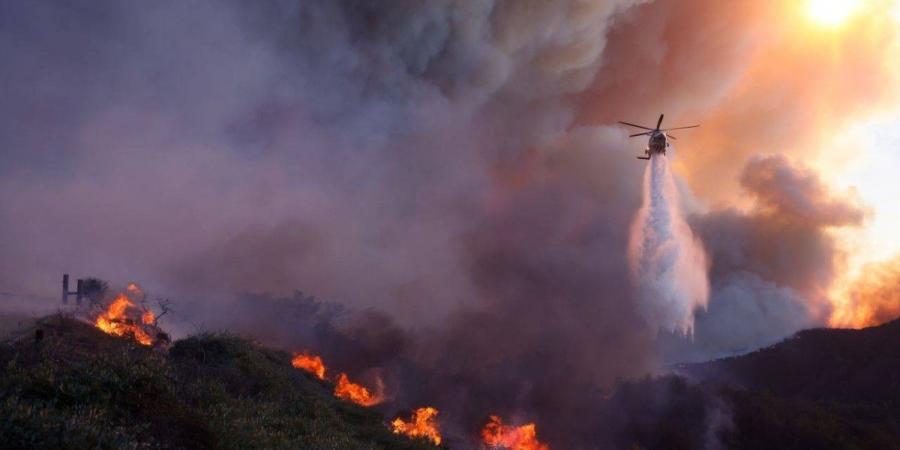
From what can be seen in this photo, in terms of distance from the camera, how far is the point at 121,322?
40.8 metres

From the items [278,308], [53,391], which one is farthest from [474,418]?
[53,391]

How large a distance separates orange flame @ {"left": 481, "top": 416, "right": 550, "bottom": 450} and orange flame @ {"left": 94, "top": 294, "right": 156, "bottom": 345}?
29328mm

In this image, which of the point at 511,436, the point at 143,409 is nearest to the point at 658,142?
the point at 511,436

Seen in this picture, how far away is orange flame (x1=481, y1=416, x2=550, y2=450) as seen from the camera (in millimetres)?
51812

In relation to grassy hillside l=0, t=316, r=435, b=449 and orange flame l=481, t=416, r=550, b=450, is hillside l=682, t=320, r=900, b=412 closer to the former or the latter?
orange flame l=481, t=416, r=550, b=450

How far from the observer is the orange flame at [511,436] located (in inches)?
2040

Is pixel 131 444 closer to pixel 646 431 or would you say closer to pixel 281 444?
pixel 281 444

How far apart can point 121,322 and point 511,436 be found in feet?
111

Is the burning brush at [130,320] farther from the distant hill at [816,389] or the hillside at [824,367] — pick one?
the hillside at [824,367]

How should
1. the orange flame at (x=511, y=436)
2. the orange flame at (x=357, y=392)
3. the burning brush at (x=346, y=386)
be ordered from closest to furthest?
the orange flame at (x=511, y=436) → the orange flame at (x=357, y=392) → the burning brush at (x=346, y=386)

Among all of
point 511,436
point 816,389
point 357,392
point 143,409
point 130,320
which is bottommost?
point 511,436

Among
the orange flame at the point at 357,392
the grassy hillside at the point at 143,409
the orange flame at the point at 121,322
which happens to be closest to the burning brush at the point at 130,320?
the orange flame at the point at 121,322

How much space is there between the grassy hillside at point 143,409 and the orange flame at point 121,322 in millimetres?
15854

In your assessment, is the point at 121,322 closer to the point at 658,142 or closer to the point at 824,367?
the point at 658,142
